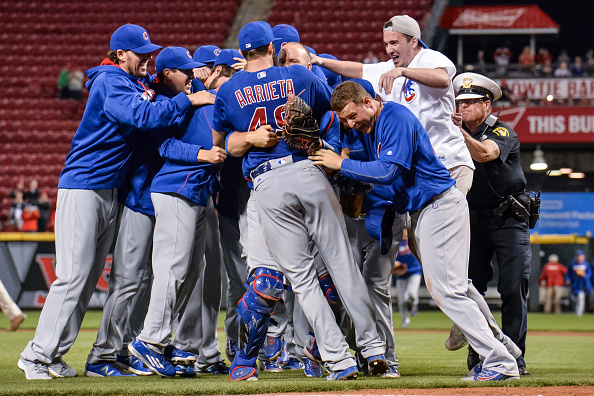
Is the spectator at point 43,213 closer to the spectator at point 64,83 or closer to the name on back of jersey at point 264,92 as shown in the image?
the spectator at point 64,83

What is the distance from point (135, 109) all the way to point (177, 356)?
1.80 meters

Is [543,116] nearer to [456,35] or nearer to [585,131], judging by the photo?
[585,131]

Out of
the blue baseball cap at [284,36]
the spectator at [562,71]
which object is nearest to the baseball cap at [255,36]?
the blue baseball cap at [284,36]

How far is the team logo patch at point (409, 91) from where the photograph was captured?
17.4 ft

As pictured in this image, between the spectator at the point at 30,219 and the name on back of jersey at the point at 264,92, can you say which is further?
the spectator at the point at 30,219

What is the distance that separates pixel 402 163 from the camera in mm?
4480

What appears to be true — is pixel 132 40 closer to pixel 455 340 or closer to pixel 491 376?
pixel 455 340

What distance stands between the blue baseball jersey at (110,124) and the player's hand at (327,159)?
3.74 feet

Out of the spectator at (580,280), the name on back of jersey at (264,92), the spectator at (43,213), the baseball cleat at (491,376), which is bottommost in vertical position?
the spectator at (580,280)

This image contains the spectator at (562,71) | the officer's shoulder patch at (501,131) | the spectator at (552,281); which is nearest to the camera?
the officer's shoulder patch at (501,131)

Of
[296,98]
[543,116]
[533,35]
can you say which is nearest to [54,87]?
[543,116]

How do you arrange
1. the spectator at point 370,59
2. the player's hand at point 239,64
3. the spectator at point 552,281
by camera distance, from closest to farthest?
the player's hand at point 239,64
the spectator at point 552,281
the spectator at point 370,59

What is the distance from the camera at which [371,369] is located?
470 cm

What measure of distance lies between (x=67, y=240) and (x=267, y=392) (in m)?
1.90
